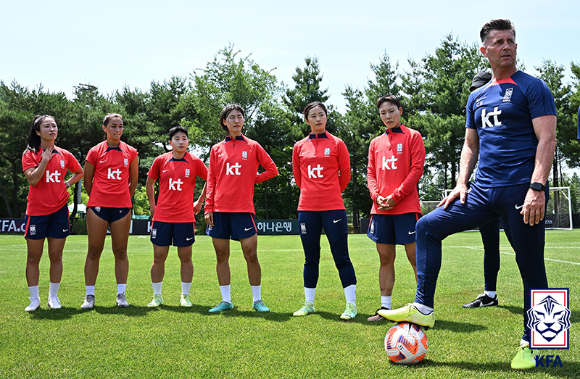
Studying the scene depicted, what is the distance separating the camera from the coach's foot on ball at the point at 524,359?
310cm

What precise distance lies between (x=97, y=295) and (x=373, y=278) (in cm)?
452

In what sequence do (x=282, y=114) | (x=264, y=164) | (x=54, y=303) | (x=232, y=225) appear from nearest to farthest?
(x=232, y=225) < (x=54, y=303) < (x=264, y=164) < (x=282, y=114)

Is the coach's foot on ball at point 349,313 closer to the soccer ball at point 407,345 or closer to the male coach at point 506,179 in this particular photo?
the soccer ball at point 407,345

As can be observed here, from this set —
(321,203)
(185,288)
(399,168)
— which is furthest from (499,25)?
(185,288)

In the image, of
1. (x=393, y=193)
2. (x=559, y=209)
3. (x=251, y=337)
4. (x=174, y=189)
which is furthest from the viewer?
(x=559, y=209)

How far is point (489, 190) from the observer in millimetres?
3180

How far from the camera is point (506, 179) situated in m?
3.14

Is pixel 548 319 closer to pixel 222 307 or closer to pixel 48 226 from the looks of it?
pixel 222 307

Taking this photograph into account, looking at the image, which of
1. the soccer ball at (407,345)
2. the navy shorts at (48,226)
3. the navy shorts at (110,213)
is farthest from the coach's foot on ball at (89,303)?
the soccer ball at (407,345)

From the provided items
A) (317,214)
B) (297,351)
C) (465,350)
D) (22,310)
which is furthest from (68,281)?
(465,350)

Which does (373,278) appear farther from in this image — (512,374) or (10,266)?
(10,266)

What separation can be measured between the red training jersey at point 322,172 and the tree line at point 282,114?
115 ft

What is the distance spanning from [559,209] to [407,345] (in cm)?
3290

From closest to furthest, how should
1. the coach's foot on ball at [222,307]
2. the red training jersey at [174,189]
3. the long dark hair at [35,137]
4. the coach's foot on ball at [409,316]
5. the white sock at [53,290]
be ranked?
the coach's foot on ball at [409,316]
the coach's foot on ball at [222,307]
the white sock at [53,290]
the long dark hair at [35,137]
the red training jersey at [174,189]
